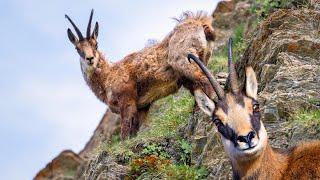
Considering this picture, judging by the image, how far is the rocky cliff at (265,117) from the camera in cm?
981

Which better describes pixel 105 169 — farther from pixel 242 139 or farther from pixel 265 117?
pixel 242 139

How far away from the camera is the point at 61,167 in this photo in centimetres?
2048

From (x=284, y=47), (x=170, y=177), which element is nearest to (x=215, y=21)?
(x=284, y=47)

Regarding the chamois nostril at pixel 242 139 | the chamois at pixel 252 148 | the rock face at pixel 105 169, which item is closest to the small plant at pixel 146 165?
the rock face at pixel 105 169

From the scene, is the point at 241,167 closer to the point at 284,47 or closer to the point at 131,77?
the point at 284,47

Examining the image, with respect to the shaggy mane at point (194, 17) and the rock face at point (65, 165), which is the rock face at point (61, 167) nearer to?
the rock face at point (65, 165)

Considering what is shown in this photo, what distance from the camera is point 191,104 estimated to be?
13695mm

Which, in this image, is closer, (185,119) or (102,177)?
(102,177)

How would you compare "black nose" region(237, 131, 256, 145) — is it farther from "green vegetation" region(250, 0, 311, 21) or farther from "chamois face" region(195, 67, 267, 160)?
"green vegetation" region(250, 0, 311, 21)

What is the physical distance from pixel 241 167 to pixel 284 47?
403cm

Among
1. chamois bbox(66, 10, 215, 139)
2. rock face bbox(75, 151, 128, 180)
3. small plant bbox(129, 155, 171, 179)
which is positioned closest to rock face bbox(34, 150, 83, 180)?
chamois bbox(66, 10, 215, 139)

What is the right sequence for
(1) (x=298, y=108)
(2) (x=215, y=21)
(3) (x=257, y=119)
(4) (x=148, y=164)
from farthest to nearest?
(2) (x=215, y=21) → (4) (x=148, y=164) → (1) (x=298, y=108) → (3) (x=257, y=119)

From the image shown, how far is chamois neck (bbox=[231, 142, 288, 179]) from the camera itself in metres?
7.75

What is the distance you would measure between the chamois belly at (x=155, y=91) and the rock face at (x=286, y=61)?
1971 mm
